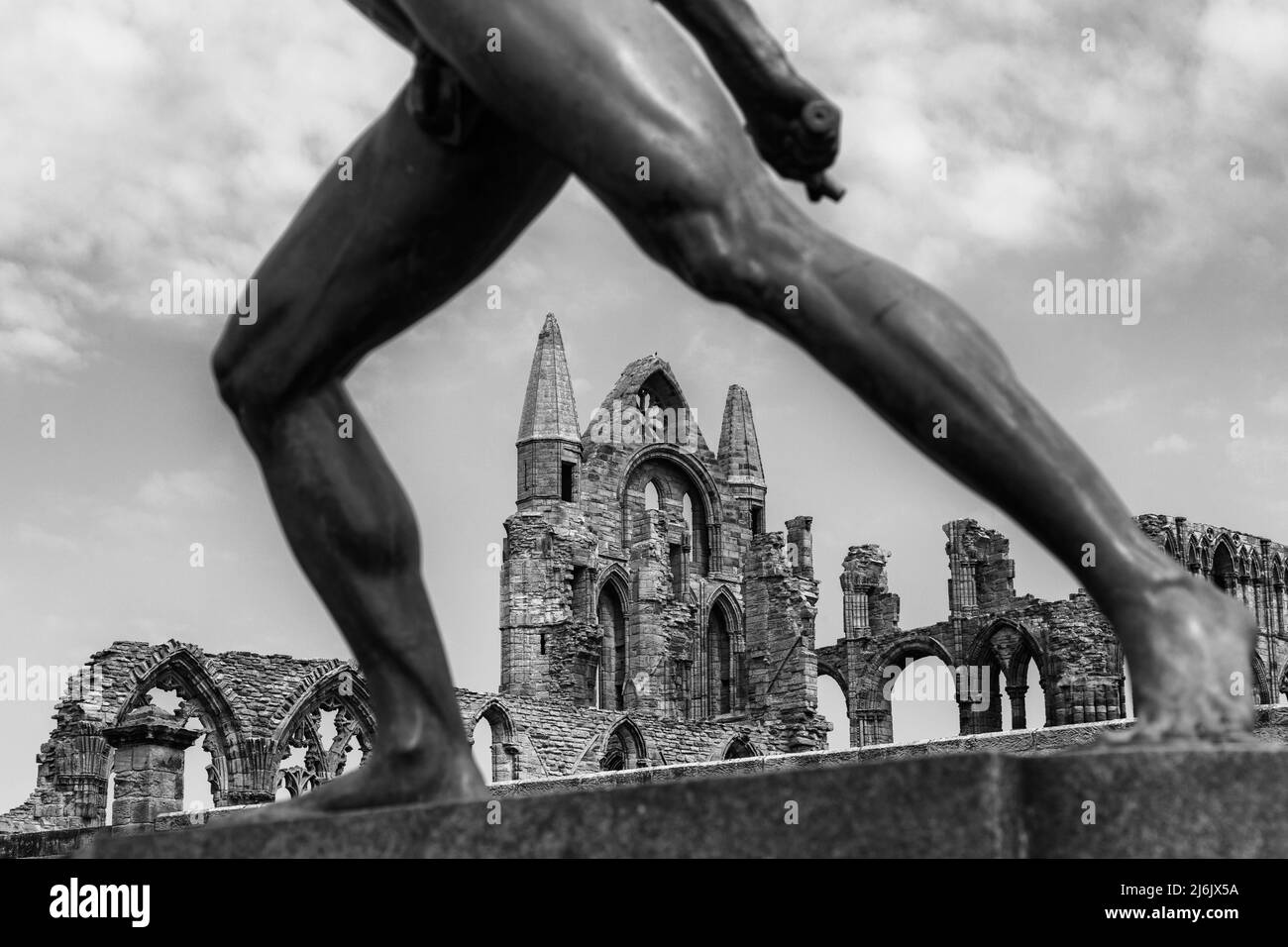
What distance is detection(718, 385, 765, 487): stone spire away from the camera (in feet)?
153

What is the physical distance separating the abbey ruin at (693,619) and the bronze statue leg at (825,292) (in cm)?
2983

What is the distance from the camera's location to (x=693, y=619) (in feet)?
141

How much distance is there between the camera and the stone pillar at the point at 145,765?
74.4 feet

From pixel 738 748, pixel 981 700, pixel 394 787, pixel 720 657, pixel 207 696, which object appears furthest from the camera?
pixel 720 657

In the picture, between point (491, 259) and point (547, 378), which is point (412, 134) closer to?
point (491, 259)

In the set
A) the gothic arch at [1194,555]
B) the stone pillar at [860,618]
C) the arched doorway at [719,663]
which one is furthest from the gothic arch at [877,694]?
the gothic arch at [1194,555]

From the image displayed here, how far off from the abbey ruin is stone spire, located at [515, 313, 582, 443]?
0.16 ft

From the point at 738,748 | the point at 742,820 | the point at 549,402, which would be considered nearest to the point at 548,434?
the point at 549,402

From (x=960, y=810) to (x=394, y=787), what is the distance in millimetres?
1007

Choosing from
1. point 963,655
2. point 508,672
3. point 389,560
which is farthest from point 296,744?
point 389,560

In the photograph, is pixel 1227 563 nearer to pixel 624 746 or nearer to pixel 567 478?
pixel 567 478

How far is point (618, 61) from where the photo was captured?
87.1 inches

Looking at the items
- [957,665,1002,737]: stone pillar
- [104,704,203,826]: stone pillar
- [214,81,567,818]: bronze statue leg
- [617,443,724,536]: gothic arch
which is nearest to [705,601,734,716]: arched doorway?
[617,443,724,536]: gothic arch

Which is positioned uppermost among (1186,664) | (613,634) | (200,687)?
(613,634)
